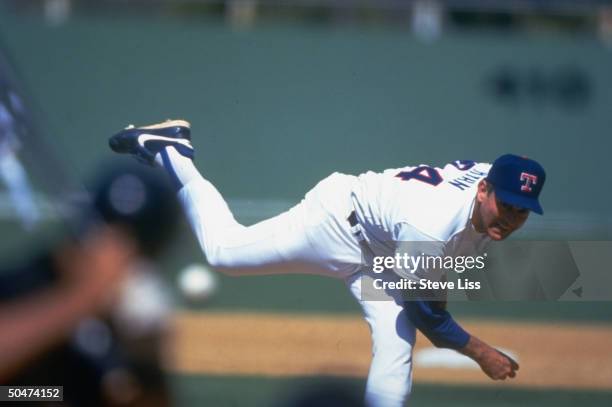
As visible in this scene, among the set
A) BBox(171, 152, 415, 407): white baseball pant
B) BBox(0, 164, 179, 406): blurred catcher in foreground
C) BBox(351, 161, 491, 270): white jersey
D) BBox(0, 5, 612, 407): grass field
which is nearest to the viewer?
BBox(0, 164, 179, 406): blurred catcher in foreground

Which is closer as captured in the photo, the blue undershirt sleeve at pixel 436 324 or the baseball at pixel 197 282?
the blue undershirt sleeve at pixel 436 324

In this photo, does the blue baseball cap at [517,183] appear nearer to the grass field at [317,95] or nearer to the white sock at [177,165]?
the white sock at [177,165]

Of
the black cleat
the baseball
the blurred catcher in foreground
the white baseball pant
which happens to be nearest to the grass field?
the baseball

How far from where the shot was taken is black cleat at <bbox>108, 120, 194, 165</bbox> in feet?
13.2

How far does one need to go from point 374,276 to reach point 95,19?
6.27m

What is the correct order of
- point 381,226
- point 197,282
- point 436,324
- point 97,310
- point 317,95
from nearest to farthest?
point 97,310, point 436,324, point 381,226, point 197,282, point 317,95

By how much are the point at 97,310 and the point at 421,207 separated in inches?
79.2

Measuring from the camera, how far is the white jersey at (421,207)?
138 inches

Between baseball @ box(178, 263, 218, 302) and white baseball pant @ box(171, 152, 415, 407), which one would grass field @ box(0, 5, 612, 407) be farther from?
white baseball pant @ box(171, 152, 415, 407)

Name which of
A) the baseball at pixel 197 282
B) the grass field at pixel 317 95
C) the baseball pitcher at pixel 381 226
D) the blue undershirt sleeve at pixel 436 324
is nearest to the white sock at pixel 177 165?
the baseball pitcher at pixel 381 226

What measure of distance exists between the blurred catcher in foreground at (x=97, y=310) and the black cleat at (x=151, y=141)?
2055 millimetres

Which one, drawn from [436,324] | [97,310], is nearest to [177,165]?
[436,324]

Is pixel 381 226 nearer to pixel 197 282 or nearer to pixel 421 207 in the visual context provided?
pixel 421 207

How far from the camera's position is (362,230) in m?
3.81
